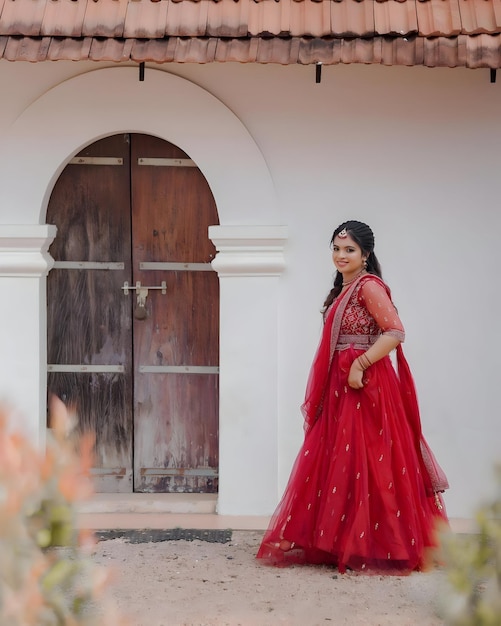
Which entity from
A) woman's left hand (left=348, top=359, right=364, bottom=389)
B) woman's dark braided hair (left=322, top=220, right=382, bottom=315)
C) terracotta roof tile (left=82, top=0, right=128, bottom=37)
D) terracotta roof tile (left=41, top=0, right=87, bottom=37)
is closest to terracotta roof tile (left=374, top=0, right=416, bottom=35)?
woman's dark braided hair (left=322, top=220, right=382, bottom=315)

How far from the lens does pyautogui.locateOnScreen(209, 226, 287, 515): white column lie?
615 centimetres

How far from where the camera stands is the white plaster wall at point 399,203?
615 centimetres

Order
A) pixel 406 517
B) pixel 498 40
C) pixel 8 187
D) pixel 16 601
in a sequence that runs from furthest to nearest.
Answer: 1. pixel 8 187
2. pixel 498 40
3. pixel 406 517
4. pixel 16 601

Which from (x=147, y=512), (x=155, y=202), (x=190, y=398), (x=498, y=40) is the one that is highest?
(x=498, y=40)

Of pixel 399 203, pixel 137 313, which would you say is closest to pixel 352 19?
pixel 399 203

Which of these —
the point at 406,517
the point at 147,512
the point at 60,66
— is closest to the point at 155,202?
the point at 60,66

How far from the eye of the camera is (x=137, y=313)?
6.48 meters

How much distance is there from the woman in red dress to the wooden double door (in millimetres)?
1344

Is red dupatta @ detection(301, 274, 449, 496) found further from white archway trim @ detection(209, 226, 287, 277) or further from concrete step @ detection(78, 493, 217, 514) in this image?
concrete step @ detection(78, 493, 217, 514)

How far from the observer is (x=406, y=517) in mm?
5105

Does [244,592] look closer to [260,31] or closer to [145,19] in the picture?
[260,31]

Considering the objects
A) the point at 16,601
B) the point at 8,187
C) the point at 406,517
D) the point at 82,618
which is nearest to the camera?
the point at 16,601

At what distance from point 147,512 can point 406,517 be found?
6.08 feet

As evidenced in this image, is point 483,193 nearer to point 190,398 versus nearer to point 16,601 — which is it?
point 190,398
